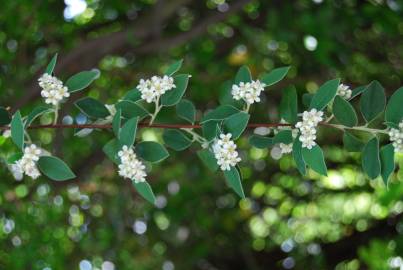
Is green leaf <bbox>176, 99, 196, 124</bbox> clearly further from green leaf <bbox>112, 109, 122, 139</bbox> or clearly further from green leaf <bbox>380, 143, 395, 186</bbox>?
green leaf <bbox>380, 143, 395, 186</bbox>

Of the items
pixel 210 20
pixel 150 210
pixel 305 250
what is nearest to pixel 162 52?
pixel 210 20

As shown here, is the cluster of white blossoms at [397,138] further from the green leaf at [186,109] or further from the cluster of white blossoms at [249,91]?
the green leaf at [186,109]

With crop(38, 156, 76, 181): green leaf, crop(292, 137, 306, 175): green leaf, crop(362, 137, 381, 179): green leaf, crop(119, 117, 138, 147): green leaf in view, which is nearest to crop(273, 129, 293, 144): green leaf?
crop(292, 137, 306, 175): green leaf

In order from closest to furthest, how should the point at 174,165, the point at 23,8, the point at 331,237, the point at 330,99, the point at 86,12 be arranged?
the point at 330,99 < the point at 23,8 < the point at 86,12 < the point at 174,165 < the point at 331,237

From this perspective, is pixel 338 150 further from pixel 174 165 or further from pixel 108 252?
pixel 108 252

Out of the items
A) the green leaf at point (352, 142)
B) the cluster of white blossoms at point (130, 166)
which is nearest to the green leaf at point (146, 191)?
the cluster of white blossoms at point (130, 166)

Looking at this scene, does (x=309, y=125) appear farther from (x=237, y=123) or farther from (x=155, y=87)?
(x=155, y=87)
